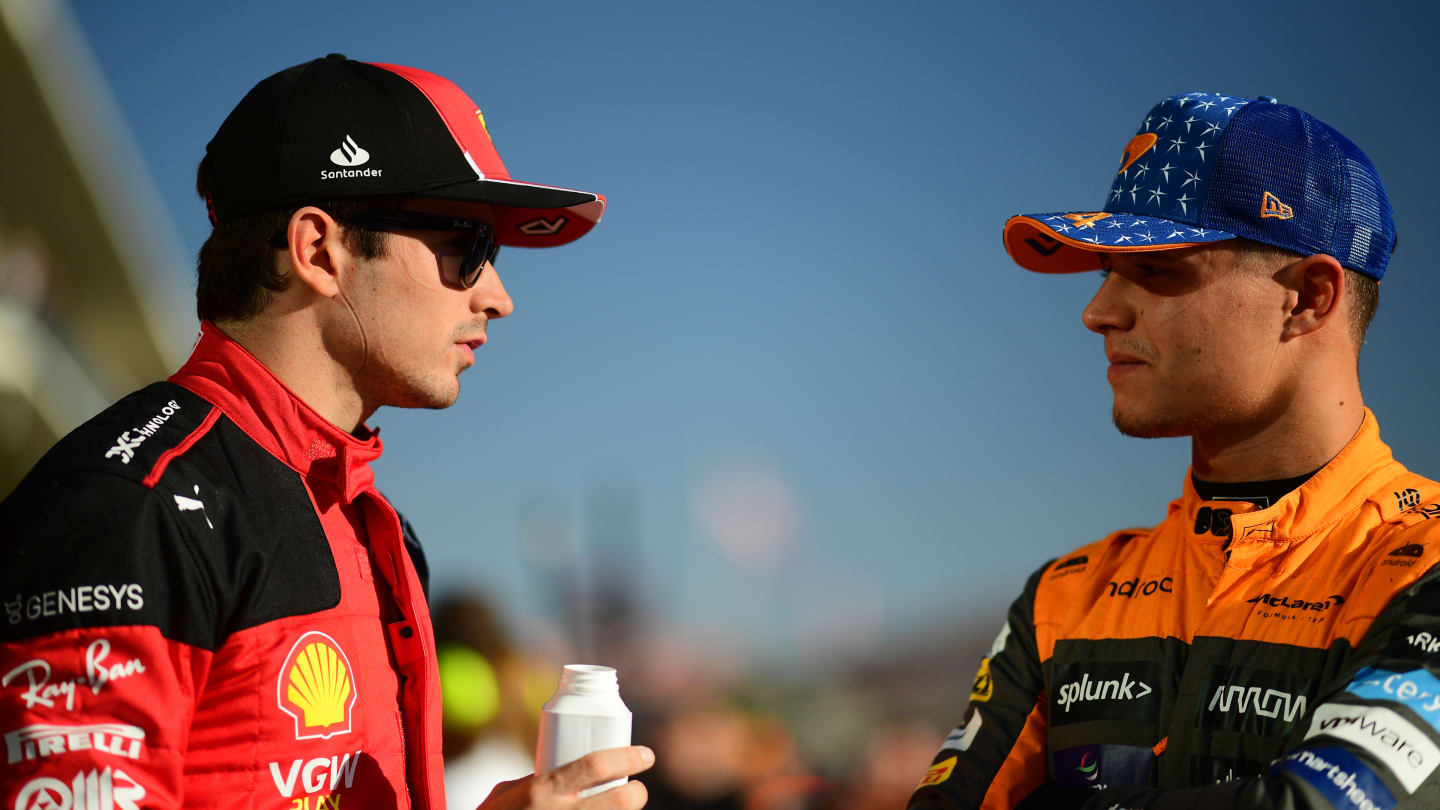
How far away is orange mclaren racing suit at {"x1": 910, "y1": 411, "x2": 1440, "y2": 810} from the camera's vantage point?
1.61 metres

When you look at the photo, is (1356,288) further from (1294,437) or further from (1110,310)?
(1110,310)

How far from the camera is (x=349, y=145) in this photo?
194 centimetres

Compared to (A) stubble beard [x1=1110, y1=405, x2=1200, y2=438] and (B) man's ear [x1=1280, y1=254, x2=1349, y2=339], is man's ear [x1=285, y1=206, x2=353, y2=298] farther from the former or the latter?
(B) man's ear [x1=1280, y1=254, x2=1349, y2=339]

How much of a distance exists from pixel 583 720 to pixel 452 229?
38.3 inches

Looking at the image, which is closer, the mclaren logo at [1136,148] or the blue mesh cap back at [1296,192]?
the blue mesh cap back at [1296,192]

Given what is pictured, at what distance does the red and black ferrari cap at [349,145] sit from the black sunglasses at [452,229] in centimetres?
5

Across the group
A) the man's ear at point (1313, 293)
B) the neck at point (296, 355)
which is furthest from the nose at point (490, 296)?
the man's ear at point (1313, 293)

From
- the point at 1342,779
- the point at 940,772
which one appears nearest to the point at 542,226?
the point at 940,772

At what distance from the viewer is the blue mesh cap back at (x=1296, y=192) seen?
2.10 meters

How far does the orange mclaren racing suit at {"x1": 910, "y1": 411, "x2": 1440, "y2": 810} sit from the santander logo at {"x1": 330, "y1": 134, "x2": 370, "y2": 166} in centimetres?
159

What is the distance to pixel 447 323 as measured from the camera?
2049 millimetres

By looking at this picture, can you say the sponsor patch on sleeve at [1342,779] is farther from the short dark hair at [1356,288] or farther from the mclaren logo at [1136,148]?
the mclaren logo at [1136,148]

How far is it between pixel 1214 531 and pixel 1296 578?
18 cm

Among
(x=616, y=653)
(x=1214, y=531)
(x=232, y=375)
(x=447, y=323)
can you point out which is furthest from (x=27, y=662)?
(x=616, y=653)
